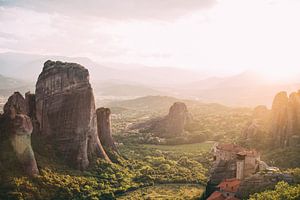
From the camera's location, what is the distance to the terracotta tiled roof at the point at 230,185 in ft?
269

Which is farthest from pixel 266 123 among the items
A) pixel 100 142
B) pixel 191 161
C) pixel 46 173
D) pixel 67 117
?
pixel 46 173

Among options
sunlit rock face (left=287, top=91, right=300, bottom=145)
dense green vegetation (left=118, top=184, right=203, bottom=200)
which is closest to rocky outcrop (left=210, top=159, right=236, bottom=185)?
dense green vegetation (left=118, top=184, right=203, bottom=200)

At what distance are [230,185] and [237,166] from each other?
27.9 feet

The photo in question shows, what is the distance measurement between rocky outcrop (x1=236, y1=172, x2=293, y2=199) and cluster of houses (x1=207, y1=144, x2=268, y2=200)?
7.93ft

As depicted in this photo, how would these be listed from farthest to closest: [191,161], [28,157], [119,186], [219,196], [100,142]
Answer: [191,161] → [100,142] → [119,186] → [28,157] → [219,196]

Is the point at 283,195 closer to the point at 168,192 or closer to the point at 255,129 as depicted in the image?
the point at 168,192

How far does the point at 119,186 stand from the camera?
10288 cm

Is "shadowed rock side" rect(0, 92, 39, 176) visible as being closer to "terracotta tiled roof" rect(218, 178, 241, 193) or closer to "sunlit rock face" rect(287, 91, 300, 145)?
"terracotta tiled roof" rect(218, 178, 241, 193)

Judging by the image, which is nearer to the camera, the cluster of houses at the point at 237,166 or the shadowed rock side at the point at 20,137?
the cluster of houses at the point at 237,166

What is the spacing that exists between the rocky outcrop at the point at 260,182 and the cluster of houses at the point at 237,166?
2417 mm

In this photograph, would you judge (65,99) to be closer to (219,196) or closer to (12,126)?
(12,126)

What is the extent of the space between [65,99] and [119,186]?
2508 centimetres

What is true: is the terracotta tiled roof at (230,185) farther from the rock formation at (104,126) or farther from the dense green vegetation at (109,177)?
the rock formation at (104,126)

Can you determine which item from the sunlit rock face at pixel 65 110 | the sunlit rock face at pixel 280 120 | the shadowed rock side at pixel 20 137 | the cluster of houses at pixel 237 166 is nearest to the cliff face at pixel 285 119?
the sunlit rock face at pixel 280 120
